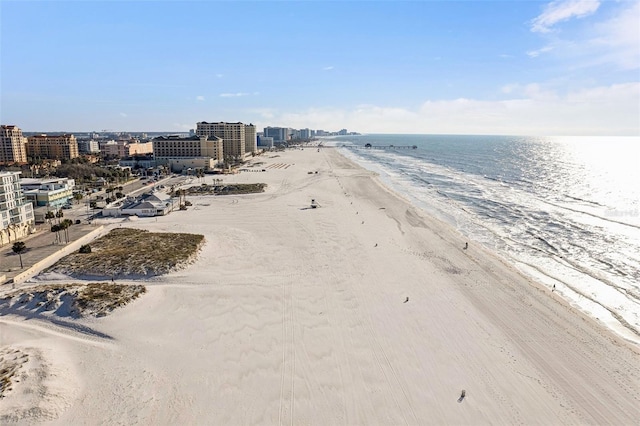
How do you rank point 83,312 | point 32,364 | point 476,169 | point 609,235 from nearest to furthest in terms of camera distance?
point 32,364
point 83,312
point 609,235
point 476,169

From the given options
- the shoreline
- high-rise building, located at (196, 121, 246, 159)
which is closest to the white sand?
the shoreline

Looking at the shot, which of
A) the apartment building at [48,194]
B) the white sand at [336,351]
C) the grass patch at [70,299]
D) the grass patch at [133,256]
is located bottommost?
the white sand at [336,351]

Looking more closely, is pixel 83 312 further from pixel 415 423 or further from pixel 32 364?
pixel 415 423

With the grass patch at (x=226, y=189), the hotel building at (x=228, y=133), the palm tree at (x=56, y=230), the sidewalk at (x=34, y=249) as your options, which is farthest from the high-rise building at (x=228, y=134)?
the palm tree at (x=56, y=230)

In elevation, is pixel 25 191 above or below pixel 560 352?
above

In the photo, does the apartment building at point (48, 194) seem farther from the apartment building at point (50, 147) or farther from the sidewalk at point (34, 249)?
the apartment building at point (50, 147)

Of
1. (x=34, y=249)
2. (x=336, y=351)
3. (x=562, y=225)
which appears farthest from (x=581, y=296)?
(x=34, y=249)

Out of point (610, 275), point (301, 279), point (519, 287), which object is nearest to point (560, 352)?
point (519, 287)
